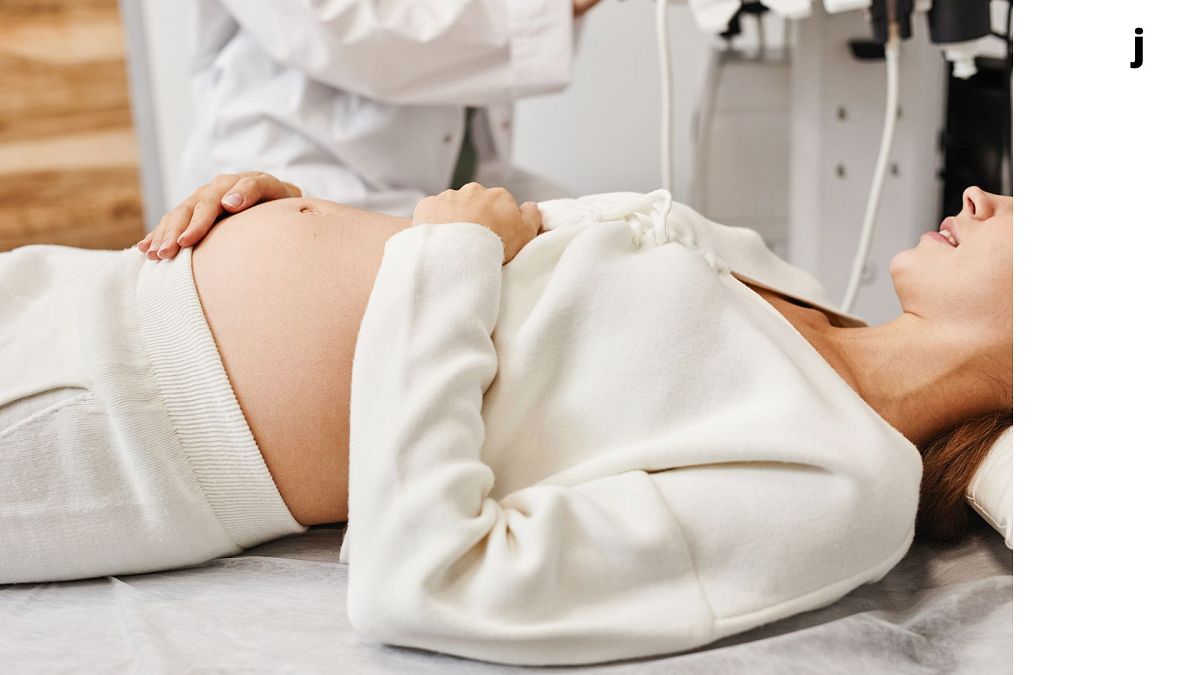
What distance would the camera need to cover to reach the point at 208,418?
2.55 feet

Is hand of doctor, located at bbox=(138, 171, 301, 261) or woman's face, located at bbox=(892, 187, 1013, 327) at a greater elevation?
hand of doctor, located at bbox=(138, 171, 301, 261)

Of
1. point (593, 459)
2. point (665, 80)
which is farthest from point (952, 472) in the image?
point (665, 80)

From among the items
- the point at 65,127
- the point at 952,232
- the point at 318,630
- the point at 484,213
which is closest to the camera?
the point at 318,630

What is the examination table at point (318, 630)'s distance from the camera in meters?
0.68

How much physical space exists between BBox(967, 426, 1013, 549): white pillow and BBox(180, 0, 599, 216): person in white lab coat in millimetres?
901

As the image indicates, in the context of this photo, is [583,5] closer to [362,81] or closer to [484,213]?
[362,81]

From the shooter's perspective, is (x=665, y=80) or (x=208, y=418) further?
(x=665, y=80)

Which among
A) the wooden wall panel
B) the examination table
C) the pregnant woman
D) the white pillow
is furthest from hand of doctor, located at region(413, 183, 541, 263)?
the wooden wall panel

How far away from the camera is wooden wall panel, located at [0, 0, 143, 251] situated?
249 cm

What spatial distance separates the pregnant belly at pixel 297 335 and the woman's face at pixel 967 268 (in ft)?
1.51

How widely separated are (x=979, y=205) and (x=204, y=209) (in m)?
0.67

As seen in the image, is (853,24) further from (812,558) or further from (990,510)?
(812,558)

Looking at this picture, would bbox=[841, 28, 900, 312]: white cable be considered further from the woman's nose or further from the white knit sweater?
the white knit sweater
